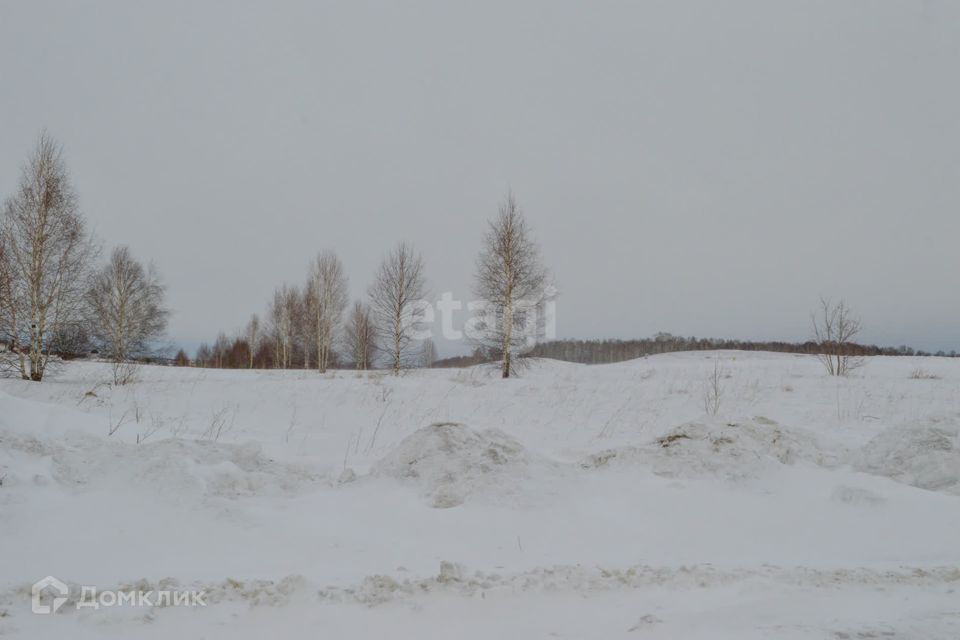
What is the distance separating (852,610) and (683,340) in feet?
320

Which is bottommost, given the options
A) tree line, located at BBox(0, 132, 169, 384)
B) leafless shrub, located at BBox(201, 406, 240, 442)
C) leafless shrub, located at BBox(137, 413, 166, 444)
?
leafless shrub, located at BBox(201, 406, 240, 442)

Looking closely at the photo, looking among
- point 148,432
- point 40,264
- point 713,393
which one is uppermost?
point 40,264

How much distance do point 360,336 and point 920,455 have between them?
3620cm

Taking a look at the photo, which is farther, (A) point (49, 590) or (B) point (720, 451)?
(B) point (720, 451)

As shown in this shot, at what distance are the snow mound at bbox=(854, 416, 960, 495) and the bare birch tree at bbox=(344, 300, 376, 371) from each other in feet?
104

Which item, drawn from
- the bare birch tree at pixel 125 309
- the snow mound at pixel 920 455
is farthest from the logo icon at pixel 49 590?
the bare birch tree at pixel 125 309

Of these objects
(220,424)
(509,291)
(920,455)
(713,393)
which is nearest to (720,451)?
(920,455)

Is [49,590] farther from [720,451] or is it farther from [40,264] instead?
[40,264]

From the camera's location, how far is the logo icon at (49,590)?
2.42m

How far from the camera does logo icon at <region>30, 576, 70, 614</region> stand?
95.2 inches

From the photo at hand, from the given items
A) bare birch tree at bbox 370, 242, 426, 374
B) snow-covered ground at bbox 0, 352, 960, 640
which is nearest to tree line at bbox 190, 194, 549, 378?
bare birch tree at bbox 370, 242, 426, 374

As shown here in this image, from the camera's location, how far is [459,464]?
4.56 metres

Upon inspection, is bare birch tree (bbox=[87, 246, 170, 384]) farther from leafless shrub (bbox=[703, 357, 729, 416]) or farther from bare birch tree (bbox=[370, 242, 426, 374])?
leafless shrub (bbox=[703, 357, 729, 416])

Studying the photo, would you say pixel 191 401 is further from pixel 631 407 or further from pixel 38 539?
pixel 631 407
